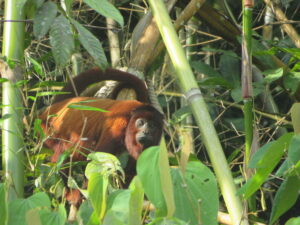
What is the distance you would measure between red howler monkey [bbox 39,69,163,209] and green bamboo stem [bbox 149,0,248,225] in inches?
70.6

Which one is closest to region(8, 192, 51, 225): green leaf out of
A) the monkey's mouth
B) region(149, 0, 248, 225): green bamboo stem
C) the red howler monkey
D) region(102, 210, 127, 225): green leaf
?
region(102, 210, 127, 225): green leaf

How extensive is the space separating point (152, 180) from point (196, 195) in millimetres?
196

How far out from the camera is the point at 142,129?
3.88 metres

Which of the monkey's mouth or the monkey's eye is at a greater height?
the monkey's eye

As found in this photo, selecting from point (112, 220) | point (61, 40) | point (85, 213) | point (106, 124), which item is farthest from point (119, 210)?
point (106, 124)

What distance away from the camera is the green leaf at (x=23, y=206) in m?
1.74

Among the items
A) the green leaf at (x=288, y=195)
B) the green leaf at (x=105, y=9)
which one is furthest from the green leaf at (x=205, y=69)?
the green leaf at (x=288, y=195)

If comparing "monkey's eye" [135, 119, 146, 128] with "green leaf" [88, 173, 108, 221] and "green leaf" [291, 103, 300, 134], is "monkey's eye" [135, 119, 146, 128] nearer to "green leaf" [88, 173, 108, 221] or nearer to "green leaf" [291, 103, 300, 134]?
"green leaf" [88, 173, 108, 221]

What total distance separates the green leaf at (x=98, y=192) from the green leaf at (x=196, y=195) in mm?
199

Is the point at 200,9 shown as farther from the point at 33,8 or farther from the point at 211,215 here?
the point at 211,215

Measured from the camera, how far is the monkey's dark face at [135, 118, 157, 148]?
3842 millimetres

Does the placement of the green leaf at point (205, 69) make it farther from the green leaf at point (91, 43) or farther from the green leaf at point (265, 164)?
the green leaf at point (265, 164)

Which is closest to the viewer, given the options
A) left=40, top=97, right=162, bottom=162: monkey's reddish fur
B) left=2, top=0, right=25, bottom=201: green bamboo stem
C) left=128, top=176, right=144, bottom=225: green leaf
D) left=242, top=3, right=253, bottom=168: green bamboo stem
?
left=128, top=176, right=144, bottom=225: green leaf

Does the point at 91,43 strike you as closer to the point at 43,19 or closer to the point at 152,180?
the point at 43,19
